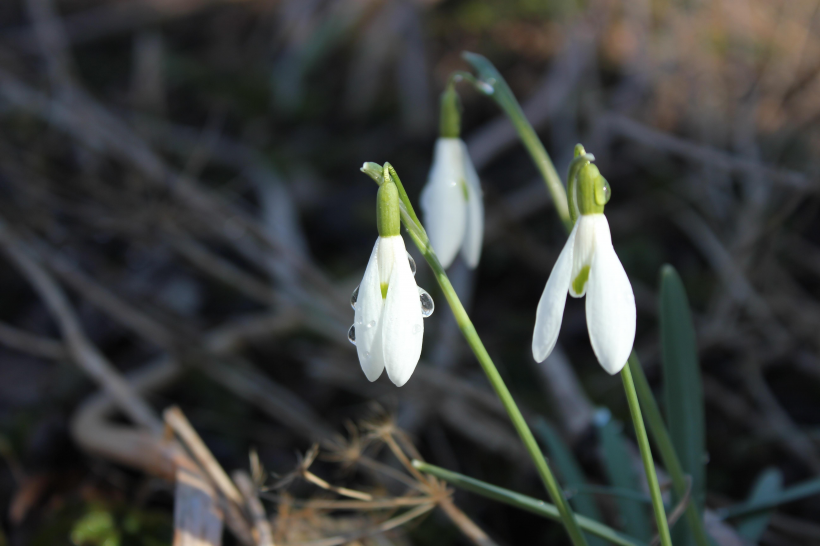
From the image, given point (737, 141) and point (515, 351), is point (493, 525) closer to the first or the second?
point (515, 351)

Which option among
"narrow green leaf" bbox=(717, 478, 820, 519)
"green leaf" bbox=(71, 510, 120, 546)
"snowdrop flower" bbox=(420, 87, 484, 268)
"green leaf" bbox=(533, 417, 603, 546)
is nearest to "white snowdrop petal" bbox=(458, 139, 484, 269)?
"snowdrop flower" bbox=(420, 87, 484, 268)

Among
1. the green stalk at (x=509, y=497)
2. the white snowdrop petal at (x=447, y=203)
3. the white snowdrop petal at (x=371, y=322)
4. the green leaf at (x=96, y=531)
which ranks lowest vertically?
the green leaf at (x=96, y=531)

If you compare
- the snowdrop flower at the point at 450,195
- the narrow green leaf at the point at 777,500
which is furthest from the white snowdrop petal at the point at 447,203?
the narrow green leaf at the point at 777,500

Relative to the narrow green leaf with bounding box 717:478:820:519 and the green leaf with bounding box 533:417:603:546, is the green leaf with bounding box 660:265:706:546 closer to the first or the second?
the narrow green leaf with bounding box 717:478:820:519

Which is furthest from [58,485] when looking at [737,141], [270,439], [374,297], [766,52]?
[766,52]

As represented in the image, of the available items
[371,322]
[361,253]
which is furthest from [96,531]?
[361,253]

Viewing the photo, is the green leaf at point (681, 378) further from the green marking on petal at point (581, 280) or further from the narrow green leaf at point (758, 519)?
the green marking on petal at point (581, 280)
